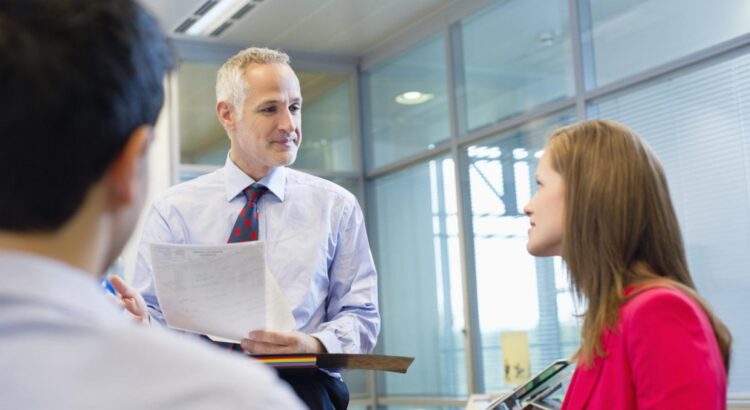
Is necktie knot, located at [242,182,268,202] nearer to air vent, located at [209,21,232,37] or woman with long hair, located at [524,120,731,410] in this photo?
woman with long hair, located at [524,120,731,410]

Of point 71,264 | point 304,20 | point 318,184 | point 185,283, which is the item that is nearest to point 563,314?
point 304,20

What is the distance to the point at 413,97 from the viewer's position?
23.8ft

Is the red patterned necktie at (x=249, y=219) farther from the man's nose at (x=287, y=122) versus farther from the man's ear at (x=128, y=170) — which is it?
the man's ear at (x=128, y=170)

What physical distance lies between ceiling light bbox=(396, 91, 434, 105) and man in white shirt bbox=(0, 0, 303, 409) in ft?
21.2

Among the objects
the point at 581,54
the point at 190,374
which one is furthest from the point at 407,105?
the point at 190,374

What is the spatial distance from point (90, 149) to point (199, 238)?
201 centimetres

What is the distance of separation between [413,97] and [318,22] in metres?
0.91

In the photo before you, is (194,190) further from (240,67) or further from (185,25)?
(185,25)

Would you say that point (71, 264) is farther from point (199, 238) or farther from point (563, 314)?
point (563, 314)

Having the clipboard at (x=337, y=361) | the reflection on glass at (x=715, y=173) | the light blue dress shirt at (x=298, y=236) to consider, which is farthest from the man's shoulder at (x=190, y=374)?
the reflection on glass at (x=715, y=173)

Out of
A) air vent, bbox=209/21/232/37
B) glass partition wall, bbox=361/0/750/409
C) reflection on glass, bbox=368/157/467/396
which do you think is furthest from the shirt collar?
air vent, bbox=209/21/232/37

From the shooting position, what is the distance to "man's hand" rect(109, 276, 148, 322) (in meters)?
2.10

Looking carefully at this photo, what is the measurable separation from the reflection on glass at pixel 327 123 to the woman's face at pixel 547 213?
5.67 meters

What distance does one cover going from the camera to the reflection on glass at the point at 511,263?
5.89 metres
